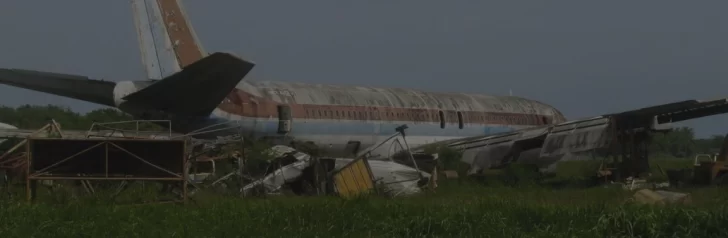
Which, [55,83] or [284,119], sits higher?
[55,83]

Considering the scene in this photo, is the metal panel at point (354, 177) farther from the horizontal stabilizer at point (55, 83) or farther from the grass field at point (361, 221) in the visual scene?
the grass field at point (361, 221)

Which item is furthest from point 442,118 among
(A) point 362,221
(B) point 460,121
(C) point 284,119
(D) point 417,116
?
(A) point 362,221

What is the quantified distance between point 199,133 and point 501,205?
1180 centimetres

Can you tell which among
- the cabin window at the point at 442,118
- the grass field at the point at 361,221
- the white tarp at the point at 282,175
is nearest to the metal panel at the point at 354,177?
the white tarp at the point at 282,175

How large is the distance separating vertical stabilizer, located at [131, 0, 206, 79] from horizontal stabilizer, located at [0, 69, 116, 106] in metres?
2.71

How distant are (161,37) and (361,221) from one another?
1552 cm

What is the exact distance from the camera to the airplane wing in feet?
84.1

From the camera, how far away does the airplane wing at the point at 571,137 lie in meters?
25.6

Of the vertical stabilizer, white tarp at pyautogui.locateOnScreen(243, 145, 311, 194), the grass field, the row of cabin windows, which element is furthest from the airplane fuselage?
the grass field

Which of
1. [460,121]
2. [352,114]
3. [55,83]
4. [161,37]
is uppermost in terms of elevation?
[161,37]

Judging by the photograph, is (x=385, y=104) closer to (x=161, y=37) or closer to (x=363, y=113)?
(x=363, y=113)

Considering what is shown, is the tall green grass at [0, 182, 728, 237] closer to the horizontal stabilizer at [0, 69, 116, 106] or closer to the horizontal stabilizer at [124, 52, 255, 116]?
the horizontal stabilizer at [124, 52, 255, 116]

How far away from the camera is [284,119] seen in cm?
2766

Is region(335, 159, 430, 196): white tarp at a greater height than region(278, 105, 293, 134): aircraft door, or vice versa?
region(278, 105, 293, 134): aircraft door
